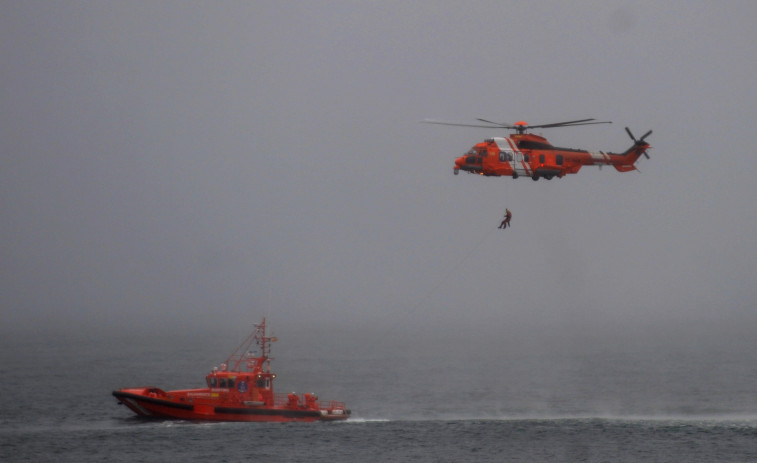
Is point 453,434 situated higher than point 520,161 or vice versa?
point 520,161

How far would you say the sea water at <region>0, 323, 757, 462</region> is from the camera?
149 feet

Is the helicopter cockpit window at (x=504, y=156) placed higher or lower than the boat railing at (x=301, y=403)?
higher

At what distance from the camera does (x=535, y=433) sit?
49906mm

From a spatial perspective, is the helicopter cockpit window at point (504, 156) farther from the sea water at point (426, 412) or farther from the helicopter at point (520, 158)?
the sea water at point (426, 412)

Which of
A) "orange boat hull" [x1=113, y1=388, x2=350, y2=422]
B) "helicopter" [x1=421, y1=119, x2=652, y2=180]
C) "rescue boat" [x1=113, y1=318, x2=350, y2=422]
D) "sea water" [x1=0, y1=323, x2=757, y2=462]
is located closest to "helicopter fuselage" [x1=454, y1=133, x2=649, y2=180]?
"helicopter" [x1=421, y1=119, x2=652, y2=180]

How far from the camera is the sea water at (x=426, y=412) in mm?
45312

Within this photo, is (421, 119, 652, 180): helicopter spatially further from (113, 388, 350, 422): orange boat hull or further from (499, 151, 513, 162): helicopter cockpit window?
(113, 388, 350, 422): orange boat hull

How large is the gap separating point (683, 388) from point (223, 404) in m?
40.0

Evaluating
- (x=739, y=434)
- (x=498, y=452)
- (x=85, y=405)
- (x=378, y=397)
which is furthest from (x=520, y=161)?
(x=85, y=405)

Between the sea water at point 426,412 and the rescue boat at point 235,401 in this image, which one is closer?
the sea water at point 426,412

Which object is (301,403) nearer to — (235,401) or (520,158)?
(235,401)

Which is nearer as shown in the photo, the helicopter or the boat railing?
the helicopter

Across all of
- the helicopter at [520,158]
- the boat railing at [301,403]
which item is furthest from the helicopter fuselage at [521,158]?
the boat railing at [301,403]

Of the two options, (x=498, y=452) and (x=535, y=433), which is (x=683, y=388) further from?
(x=498, y=452)
